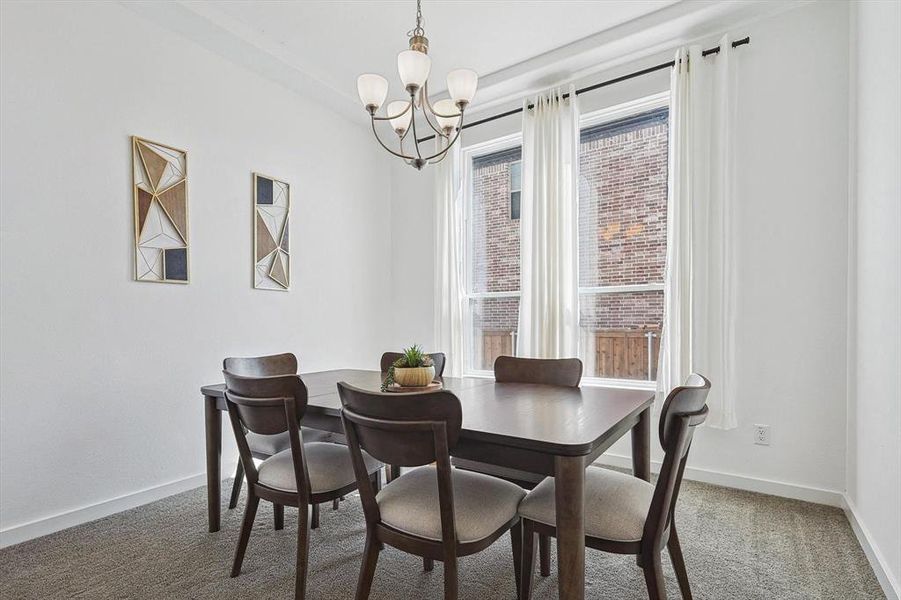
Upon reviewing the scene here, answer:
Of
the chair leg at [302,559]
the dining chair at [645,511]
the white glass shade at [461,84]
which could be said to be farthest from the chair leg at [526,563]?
the white glass shade at [461,84]

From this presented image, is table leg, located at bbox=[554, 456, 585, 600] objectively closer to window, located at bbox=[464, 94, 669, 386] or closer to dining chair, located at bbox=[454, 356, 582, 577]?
dining chair, located at bbox=[454, 356, 582, 577]

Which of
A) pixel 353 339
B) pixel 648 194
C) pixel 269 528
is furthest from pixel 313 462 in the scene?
pixel 648 194

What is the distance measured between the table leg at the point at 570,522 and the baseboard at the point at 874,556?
1.33 meters

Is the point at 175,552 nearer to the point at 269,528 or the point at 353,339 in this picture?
the point at 269,528

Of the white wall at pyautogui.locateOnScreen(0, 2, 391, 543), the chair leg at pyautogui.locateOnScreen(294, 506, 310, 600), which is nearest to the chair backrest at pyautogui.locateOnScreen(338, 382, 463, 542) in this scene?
the chair leg at pyautogui.locateOnScreen(294, 506, 310, 600)

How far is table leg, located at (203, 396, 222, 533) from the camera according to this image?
7.31ft

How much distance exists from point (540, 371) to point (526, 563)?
102 centimetres

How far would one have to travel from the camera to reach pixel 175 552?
6.91 feet

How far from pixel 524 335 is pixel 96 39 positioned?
3296 millimetres

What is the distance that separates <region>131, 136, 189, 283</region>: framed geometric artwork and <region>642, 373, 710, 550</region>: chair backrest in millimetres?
2889

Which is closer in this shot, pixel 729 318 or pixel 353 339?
pixel 729 318

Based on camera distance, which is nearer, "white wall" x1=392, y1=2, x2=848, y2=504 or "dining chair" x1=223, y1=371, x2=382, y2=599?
"dining chair" x1=223, y1=371, x2=382, y2=599

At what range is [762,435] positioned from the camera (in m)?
2.79

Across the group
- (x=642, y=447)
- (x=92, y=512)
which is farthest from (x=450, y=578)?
(x=92, y=512)
